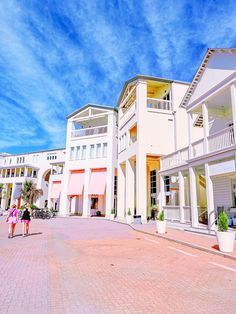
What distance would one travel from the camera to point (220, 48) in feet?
43.9

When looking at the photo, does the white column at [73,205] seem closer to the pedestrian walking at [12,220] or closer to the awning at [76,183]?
the awning at [76,183]

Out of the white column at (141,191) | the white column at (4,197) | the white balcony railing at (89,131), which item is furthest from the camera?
the white column at (4,197)

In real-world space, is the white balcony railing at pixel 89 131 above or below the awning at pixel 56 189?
above

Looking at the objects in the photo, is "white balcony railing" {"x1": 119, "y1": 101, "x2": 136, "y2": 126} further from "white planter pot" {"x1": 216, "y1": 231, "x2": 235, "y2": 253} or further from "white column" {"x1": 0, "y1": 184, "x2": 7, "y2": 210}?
"white column" {"x1": 0, "y1": 184, "x2": 7, "y2": 210}

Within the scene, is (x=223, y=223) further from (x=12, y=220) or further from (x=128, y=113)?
(x=128, y=113)

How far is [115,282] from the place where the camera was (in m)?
5.29

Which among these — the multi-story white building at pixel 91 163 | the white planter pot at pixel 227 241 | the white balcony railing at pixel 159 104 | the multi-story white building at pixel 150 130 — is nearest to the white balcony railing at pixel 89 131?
the multi-story white building at pixel 91 163

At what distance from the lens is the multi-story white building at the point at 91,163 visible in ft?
111

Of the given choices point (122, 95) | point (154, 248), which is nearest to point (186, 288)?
point (154, 248)

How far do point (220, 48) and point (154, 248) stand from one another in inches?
439

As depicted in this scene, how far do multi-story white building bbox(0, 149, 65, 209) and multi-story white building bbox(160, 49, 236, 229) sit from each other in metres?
33.2

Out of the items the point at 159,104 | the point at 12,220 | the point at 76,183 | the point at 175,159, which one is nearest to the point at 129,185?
the point at 159,104

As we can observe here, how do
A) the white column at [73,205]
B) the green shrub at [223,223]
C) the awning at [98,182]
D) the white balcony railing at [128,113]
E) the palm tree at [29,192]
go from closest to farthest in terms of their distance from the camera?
the green shrub at [223,223], the white balcony railing at [128,113], the awning at [98,182], the white column at [73,205], the palm tree at [29,192]

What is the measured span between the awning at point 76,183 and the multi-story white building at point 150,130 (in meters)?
10.6
